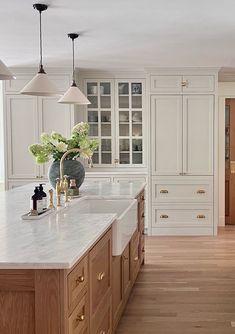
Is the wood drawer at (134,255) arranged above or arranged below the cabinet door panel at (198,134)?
below

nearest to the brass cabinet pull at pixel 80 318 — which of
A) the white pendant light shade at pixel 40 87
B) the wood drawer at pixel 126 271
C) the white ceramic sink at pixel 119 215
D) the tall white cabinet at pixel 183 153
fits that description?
the white ceramic sink at pixel 119 215

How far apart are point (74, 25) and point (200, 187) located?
3379mm

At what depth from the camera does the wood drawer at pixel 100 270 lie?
8.04ft

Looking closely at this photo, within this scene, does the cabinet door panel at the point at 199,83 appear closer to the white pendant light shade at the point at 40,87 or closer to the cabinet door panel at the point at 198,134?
the cabinet door panel at the point at 198,134

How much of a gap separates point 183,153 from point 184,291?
Result: 2.80 metres

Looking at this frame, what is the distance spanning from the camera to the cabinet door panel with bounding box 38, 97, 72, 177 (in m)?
6.66

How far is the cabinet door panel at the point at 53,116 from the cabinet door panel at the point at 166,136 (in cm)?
123

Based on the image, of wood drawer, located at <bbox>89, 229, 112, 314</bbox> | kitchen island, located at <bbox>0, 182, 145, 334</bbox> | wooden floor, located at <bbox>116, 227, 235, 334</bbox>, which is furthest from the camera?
wooden floor, located at <bbox>116, 227, 235, 334</bbox>

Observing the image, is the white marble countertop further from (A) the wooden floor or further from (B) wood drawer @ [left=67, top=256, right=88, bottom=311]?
(A) the wooden floor

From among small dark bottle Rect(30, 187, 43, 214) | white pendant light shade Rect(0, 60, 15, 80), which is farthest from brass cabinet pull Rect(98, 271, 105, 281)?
white pendant light shade Rect(0, 60, 15, 80)

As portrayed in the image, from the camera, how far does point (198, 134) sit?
6.71 meters

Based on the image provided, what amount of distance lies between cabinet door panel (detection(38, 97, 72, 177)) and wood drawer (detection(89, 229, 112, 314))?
3881 mm

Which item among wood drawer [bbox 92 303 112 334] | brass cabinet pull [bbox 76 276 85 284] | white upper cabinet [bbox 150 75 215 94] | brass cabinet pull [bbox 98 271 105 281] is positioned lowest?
wood drawer [bbox 92 303 112 334]

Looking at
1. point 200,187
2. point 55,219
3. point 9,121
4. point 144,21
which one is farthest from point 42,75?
point 200,187
